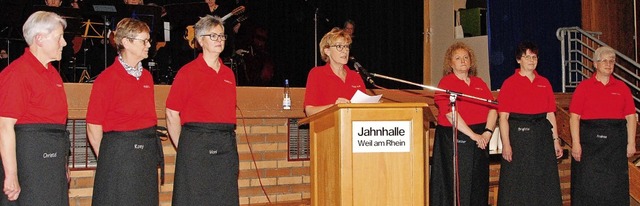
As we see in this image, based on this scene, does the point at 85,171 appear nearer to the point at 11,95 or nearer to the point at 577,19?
the point at 11,95

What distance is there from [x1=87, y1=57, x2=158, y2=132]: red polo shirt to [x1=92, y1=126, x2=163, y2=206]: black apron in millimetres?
63

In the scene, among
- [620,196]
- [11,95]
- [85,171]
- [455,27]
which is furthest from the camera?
[455,27]

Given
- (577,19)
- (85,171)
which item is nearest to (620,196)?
(577,19)

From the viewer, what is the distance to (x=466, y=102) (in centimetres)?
638

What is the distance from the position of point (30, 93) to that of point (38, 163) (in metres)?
0.39

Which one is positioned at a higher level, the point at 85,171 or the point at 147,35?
the point at 147,35

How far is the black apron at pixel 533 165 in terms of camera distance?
22.0 ft

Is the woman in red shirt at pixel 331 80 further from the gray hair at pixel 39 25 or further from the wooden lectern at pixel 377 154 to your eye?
the gray hair at pixel 39 25

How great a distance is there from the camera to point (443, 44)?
11.2 metres

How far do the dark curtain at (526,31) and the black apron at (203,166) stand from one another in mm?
5032

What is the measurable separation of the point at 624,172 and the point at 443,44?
14.6 ft

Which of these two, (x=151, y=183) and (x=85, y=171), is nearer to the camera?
(x=151, y=183)

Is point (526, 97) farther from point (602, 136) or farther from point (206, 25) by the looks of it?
point (206, 25)

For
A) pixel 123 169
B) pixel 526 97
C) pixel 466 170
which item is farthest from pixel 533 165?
pixel 123 169
